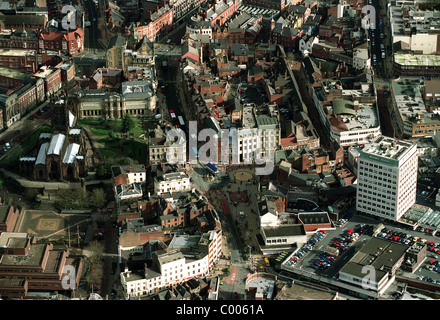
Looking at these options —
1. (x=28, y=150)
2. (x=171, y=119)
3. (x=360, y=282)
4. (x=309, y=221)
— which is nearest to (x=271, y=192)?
(x=309, y=221)

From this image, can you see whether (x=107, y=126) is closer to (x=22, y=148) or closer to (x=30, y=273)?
(x=22, y=148)

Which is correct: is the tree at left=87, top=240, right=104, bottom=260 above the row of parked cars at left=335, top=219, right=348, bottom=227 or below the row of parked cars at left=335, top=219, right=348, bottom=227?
below

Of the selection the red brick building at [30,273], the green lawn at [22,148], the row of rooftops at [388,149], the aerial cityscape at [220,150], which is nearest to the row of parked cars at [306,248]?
the aerial cityscape at [220,150]

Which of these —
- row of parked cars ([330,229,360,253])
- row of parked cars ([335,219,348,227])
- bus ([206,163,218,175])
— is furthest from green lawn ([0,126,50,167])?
row of parked cars ([330,229,360,253])

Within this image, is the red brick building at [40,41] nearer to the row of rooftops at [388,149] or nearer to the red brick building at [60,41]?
the red brick building at [60,41]

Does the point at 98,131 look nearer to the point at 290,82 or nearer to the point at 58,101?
the point at 58,101

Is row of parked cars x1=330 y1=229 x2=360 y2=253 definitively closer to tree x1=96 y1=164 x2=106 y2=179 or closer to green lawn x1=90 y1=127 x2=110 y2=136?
tree x1=96 y1=164 x2=106 y2=179
